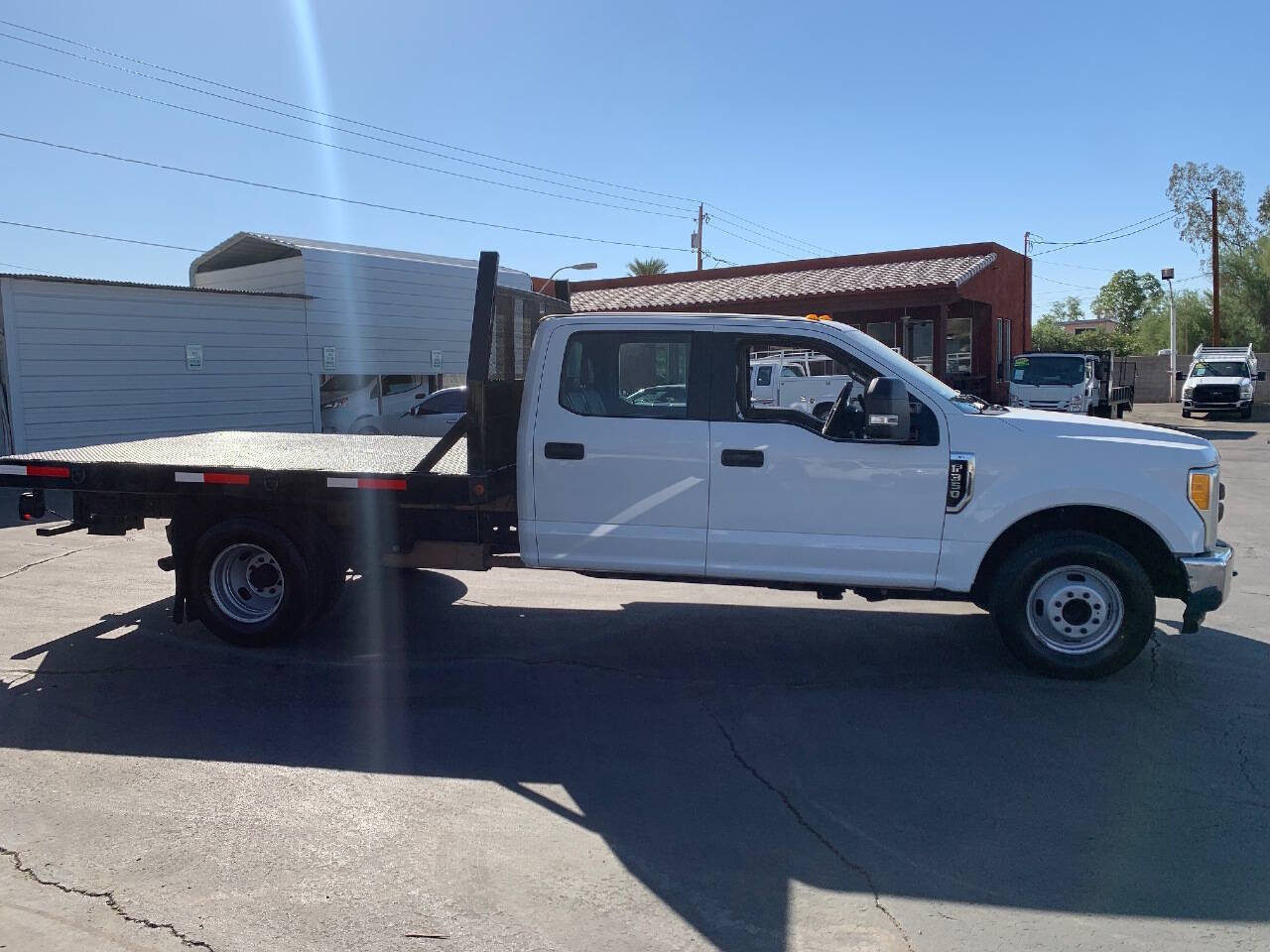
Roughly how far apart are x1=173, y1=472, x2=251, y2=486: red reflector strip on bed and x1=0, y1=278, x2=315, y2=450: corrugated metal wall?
11.9m

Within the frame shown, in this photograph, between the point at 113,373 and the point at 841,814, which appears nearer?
the point at 841,814

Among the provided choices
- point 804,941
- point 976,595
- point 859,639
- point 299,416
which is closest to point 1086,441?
point 976,595

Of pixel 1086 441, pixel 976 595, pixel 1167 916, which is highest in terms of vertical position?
pixel 1086 441

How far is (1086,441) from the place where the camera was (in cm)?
588

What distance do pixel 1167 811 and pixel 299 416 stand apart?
19542mm

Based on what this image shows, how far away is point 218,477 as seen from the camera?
661 centimetres

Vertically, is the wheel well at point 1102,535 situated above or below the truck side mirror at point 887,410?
below

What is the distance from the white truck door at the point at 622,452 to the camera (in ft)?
20.3

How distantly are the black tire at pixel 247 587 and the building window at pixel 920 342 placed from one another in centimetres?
2627

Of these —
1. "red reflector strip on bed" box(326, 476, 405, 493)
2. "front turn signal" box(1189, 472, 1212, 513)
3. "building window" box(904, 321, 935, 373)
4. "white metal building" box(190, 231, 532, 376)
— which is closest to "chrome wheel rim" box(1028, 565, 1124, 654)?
"front turn signal" box(1189, 472, 1212, 513)

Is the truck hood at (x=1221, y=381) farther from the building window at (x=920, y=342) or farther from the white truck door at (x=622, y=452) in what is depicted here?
the white truck door at (x=622, y=452)

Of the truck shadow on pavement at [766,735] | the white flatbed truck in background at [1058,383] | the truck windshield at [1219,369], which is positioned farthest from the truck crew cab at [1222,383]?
the truck shadow on pavement at [766,735]

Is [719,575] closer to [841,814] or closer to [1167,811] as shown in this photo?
[841,814]

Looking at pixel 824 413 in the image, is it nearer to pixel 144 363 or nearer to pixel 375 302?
pixel 144 363
